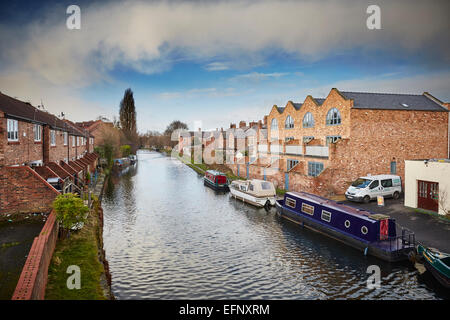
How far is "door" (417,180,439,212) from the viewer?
18.2 metres

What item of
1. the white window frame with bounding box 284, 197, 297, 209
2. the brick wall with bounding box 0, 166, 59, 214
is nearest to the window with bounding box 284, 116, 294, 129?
the white window frame with bounding box 284, 197, 297, 209

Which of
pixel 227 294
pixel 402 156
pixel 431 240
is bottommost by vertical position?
pixel 227 294

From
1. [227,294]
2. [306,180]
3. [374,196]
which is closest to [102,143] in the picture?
[306,180]

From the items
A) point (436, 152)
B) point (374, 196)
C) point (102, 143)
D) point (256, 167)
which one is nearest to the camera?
point (374, 196)

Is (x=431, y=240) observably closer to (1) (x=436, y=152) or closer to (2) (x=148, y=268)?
(2) (x=148, y=268)

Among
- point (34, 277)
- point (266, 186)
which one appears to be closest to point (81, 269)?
point (34, 277)

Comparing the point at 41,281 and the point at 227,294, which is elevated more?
the point at 41,281

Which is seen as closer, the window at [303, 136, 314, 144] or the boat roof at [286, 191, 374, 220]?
the boat roof at [286, 191, 374, 220]

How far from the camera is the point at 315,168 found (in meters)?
27.9

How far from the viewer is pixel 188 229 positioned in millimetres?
18391

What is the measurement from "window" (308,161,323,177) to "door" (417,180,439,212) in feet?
28.1

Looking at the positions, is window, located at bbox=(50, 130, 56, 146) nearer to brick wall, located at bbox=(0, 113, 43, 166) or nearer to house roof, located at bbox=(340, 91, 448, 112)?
brick wall, located at bbox=(0, 113, 43, 166)

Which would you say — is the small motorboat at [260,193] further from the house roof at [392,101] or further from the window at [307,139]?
the house roof at [392,101]
